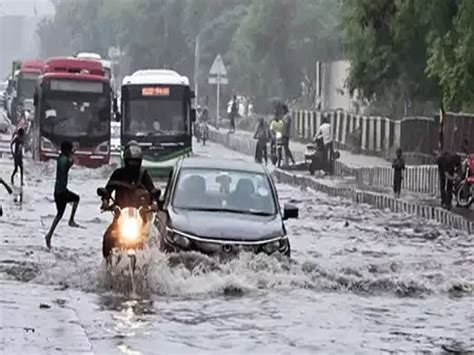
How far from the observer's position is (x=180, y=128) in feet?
137

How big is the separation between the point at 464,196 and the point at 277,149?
53.5 feet

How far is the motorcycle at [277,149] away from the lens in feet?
151

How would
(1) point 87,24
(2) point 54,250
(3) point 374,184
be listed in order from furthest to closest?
(1) point 87,24 < (3) point 374,184 < (2) point 54,250

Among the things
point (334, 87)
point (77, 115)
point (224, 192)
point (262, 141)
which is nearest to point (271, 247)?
point (224, 192)

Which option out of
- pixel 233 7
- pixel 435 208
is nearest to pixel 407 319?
pixel 435 208

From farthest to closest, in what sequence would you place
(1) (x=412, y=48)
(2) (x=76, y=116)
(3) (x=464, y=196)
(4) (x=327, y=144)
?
(2) (x=76, y=116) → (4) (x=327, y=144) → (1) (x=412, y=48) → (3) (x=464, y=196)

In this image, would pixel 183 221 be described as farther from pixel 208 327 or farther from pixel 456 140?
pixel 456 140

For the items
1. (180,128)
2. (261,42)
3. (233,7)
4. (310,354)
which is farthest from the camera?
(233,7)

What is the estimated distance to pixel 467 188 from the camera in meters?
30.2

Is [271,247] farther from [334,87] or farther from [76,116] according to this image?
[334,87]

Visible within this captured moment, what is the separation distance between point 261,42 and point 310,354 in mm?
65335

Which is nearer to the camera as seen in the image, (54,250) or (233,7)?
(54,250)

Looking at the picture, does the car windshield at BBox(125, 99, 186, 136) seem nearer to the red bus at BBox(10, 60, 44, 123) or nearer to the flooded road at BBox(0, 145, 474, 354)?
the flooded road at BBox(0, 145, 474, 354)

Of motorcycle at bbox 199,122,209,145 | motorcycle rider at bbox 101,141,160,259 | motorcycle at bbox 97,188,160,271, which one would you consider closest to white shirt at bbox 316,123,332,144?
motorcycle at bbox 199,122,209,145
